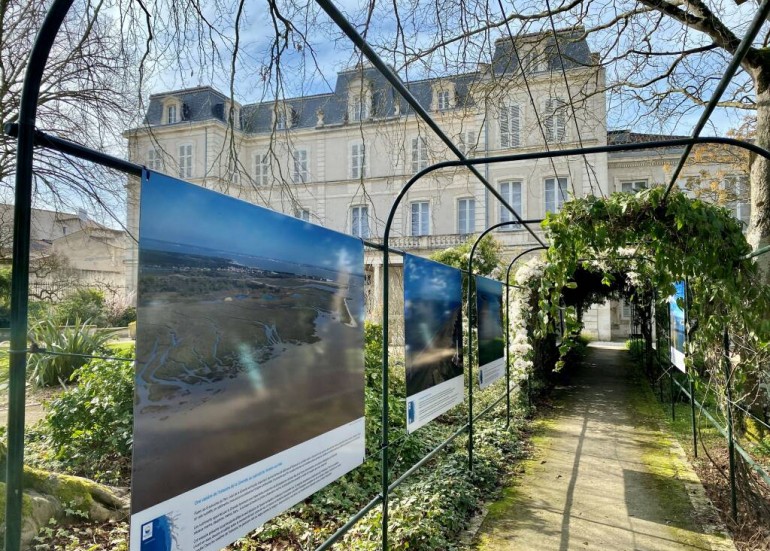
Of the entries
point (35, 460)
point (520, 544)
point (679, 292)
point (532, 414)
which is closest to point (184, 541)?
point (520, 544)

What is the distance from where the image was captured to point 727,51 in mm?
6348

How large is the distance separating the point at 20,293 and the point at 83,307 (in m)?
13.2

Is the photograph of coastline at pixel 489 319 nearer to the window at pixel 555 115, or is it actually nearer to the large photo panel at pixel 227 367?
the window at pixel 555 115

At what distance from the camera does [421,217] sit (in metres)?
23.3

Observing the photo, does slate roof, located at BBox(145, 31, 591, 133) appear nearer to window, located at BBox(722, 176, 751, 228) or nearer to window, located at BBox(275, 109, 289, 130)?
window, located at BBox(275, 109, 289, 130)

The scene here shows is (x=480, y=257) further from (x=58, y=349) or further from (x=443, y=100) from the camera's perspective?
(x=58, y=349)

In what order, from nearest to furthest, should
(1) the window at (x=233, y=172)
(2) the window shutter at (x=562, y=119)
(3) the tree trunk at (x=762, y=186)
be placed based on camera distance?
(1) the window at (x=233, y=172)
(2) the window shutter at (x=562, y=119)
(3) the tree trunk at (x=762, y=186)

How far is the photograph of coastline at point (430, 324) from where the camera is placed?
3648mm

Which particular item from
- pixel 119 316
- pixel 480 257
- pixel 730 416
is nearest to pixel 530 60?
pixel 730 416

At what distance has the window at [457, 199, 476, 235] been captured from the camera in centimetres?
2308

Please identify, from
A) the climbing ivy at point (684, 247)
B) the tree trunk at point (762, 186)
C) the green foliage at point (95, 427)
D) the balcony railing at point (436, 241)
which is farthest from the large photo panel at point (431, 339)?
the balcony railing at point (436, 241)

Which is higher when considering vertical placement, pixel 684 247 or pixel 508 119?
pixel 508 119

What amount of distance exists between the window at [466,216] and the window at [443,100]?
1798 centimetres

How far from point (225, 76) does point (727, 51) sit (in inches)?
256
